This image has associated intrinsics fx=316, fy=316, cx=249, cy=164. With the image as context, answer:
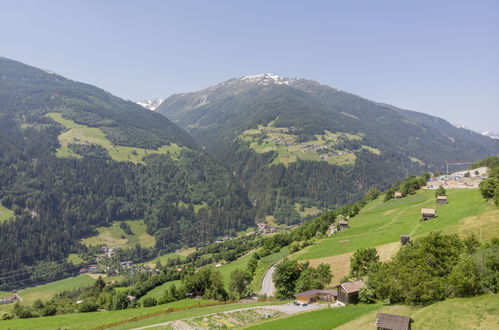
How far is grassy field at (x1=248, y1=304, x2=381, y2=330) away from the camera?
44841 mm

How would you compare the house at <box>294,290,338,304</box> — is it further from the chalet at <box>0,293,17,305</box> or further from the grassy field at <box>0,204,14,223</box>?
the grassy field at <box>0,204,14,223</box>

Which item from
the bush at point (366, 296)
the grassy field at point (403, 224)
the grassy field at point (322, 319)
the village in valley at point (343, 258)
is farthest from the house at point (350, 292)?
the grassy field at point (403, 224)

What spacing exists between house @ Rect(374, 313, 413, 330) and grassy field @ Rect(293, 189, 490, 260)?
3214 centimetres

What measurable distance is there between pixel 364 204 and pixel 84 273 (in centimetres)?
14917

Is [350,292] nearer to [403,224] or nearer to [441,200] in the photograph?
[403,224]

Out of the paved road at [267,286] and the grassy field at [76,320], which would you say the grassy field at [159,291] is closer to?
the grassy field at [76,320]

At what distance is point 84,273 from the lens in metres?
166

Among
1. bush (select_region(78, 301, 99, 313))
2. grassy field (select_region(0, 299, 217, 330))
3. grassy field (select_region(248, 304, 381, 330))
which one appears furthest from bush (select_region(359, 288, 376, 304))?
bush (select_region(78, 301, 99, 313))

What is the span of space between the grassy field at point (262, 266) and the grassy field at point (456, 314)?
4846 cm

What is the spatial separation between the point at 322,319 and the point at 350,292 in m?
9.91

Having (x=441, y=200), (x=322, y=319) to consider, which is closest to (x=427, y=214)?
(x=441, y=200)

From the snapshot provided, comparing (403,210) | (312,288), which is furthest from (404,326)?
(403,210)

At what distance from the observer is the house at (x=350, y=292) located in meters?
54.8

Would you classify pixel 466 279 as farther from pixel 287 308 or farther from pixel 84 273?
pixel 84 273
